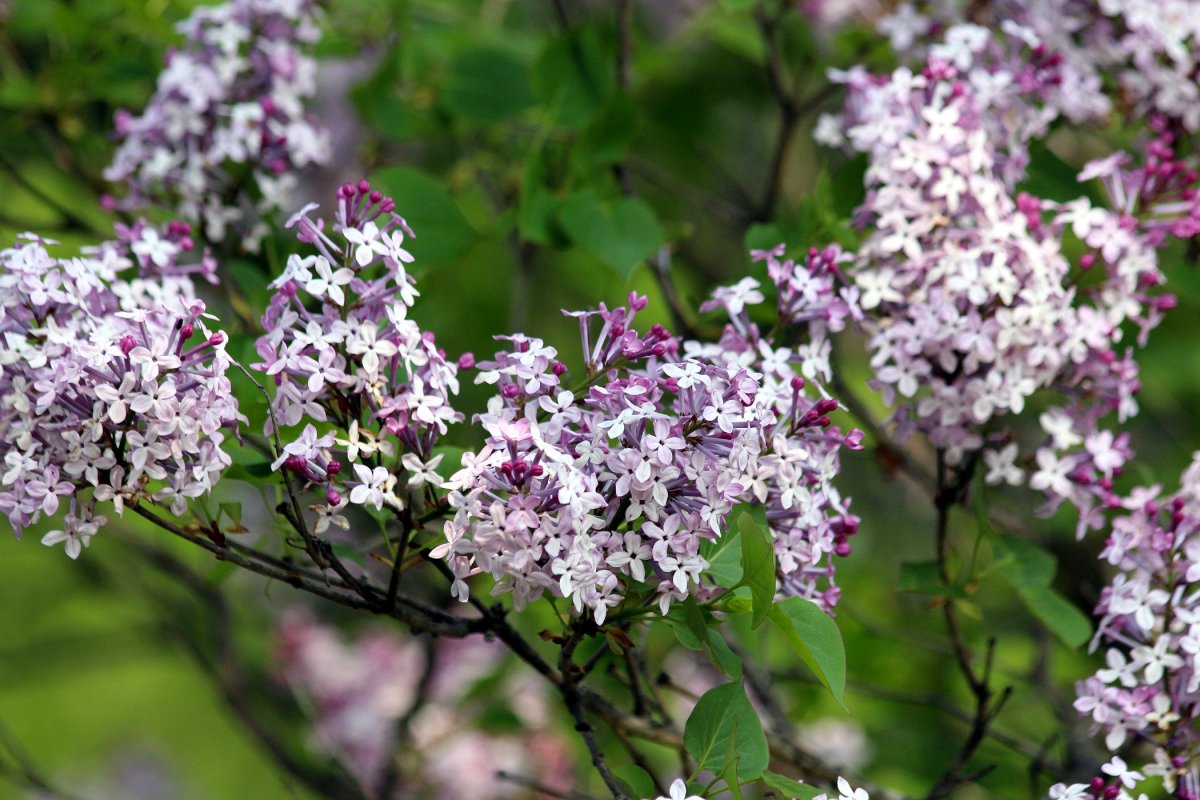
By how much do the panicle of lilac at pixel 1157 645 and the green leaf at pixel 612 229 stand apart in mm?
872

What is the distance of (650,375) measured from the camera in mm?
1517

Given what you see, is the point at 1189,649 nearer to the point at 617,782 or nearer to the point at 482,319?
the point at 617,782

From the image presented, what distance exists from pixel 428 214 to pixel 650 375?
0.84 metres

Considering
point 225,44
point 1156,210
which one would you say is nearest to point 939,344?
point 1156,210

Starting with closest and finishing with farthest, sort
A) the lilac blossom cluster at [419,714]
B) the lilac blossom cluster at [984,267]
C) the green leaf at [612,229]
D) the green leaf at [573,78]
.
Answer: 1. the lilac blossom cluster at [984,267]
2. the green leaf at [612,229]
3. the green leaf at [573,78]
4. the lilac blossom cluster at [419,714]

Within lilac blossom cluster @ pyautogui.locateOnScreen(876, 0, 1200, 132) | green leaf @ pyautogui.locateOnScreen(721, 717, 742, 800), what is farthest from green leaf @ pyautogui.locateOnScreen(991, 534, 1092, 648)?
lilac blossom cluster @ pyautogui.locateOnScreen(876, 0, 1200, 132)

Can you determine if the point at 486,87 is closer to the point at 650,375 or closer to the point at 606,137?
the point at 606,137

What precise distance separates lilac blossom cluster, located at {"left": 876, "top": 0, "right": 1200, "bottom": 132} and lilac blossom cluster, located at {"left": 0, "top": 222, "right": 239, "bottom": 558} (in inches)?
→ 63.0

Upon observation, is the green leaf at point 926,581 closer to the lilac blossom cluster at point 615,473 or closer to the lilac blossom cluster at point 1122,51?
the lilac blossom cluster at point 615,473

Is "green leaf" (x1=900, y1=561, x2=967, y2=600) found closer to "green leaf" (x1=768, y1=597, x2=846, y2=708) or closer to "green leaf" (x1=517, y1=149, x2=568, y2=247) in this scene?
"green leaf" (x1=768, y1=597, x2=846, y2=708)

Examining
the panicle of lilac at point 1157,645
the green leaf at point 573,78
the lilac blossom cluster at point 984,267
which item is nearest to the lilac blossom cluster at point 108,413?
the lilac blossom cluster at point 984,267

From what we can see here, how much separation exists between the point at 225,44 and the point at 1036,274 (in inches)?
58.9

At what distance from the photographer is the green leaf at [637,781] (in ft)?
4.84

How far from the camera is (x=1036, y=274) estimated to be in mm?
1819
